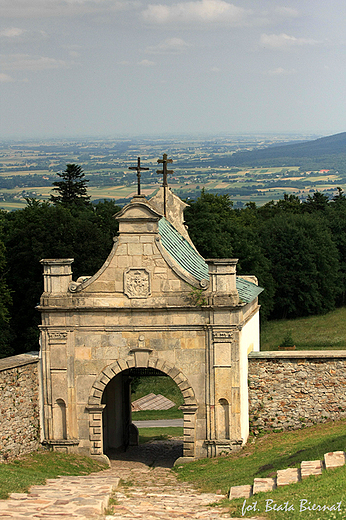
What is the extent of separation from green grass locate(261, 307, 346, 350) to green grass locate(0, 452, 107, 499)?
3368cm

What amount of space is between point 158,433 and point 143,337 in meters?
12.3

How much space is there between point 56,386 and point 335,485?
37.4 ft

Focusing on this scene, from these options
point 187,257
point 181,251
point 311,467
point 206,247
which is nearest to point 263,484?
point 311,467

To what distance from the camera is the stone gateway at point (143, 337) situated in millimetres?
23094

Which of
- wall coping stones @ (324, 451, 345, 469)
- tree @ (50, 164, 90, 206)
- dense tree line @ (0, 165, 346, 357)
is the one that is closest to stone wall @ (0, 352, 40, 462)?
wall coping stones @ (324, 451, 345, 469)

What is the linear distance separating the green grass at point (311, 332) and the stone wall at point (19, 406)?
111 ft

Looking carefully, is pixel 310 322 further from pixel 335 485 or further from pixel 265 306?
pixel 335 485

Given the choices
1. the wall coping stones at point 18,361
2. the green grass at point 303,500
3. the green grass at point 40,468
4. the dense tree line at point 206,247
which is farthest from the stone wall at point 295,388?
the dense tree line at point 206,247

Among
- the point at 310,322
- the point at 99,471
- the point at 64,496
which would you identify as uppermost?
the point at 64,496

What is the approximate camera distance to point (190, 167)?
621ft

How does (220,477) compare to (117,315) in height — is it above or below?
below

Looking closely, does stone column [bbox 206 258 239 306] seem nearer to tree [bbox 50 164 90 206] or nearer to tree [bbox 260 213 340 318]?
tree [bbox 260 213 340 318]

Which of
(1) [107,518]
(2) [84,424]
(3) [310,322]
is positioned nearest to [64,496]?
(1) [107,518]

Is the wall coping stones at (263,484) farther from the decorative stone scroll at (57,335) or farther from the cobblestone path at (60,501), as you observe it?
the decorative stone scroll at (57,335)
